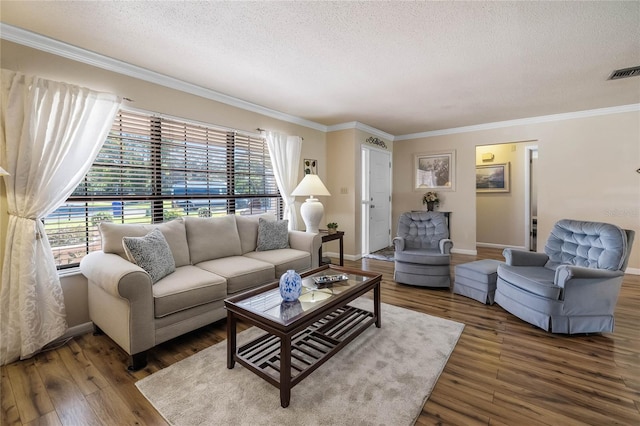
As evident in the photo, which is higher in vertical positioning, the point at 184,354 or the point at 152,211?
the point at 152,211

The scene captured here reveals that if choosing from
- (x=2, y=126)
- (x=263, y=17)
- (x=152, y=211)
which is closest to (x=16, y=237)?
(x=2, y=126)

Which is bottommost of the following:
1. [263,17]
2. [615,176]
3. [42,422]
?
[42,422]

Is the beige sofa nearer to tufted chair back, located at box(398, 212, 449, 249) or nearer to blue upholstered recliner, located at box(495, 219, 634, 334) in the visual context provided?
tufted chair back, located at box(398, 212, 449, 249)

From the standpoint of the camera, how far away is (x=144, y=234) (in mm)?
2598

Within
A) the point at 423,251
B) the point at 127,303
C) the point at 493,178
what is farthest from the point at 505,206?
the point at 127,303

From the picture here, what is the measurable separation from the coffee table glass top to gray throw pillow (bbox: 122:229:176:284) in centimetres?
85

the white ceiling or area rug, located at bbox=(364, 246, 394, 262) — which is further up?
the white ceiling

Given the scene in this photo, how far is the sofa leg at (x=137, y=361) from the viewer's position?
6.44ft

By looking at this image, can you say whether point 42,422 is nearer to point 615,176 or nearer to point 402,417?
point 402,417

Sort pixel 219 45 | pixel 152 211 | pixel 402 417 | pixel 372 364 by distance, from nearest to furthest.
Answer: pixel 402 417 < pixel 372 364 < pixel 219 45 < pixel 152 211

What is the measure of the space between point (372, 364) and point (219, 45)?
9.12 feet

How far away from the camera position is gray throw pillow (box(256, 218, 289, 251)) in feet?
11.4

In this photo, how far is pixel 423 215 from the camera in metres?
4.04

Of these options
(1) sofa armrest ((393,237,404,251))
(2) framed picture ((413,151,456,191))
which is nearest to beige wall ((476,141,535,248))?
(2) framed picture ((413,151,456,191))
